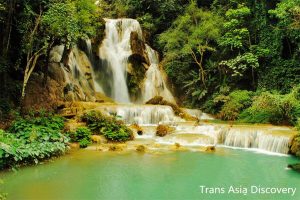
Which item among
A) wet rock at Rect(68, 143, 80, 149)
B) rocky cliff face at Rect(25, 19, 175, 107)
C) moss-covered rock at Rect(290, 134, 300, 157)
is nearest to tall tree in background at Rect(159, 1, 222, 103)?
rocky cliff face at Rect(25, 19, 175, 107)

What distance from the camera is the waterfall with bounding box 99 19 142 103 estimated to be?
2386 cm

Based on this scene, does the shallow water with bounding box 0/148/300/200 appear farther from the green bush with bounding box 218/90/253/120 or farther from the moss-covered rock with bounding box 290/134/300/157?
the green bush with bounding box 218/90/253/120

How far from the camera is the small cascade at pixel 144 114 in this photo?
1738 cm

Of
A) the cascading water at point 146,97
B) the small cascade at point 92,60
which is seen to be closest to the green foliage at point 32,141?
the cascading water at point 146,97

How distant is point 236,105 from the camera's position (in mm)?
19469

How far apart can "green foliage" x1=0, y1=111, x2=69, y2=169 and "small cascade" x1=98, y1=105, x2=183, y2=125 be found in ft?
13.5

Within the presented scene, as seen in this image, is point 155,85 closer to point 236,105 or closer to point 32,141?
point 236,105

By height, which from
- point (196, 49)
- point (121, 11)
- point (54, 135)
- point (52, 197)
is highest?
point (121, 11)

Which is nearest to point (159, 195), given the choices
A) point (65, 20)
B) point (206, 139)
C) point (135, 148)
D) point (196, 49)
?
point (135, 148)

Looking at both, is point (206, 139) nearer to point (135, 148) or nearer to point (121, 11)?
point (135, 148)

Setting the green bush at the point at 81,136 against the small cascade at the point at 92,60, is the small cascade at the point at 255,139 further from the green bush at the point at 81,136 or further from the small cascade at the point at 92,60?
the small cascade at the point at 92,60

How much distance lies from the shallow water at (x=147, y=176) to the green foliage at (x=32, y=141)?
13.6 inches

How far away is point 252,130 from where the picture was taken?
45.9 feet

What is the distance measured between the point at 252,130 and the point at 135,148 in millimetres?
4550
